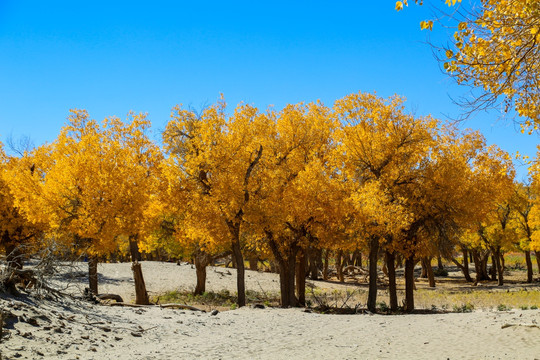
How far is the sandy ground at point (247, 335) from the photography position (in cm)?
941

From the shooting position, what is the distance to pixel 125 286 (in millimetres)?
31625

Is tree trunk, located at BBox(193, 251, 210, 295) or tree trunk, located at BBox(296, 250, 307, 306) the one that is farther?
tree trunk, located at BBox(193, 251, 210, 295)

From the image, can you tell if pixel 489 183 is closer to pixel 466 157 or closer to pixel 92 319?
pixel 466 157

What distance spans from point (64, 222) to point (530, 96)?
60.2 feet

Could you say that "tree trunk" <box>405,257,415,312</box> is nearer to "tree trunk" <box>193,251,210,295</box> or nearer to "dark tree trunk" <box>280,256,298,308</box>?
"dark tree trunk" <box>280,256,298,308</box>

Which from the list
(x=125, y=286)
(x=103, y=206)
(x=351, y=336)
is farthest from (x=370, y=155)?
(x=125, y=286)

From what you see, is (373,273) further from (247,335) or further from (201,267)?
(201,267)

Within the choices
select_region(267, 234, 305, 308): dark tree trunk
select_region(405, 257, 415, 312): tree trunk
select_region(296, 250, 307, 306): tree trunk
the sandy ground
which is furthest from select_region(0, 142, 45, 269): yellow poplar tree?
select_region(405, 257, 415, 312): tree trunk

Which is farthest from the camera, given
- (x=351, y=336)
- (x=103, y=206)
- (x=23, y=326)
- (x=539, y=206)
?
(x=539, y=206)

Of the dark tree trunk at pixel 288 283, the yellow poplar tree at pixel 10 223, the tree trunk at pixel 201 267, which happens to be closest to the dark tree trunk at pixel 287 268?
the dark tree trunk at pixel 288 283

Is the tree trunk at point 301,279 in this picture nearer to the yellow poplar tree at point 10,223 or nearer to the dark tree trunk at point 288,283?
the dark tree trunk at point 288,283

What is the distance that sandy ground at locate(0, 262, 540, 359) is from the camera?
941 cm

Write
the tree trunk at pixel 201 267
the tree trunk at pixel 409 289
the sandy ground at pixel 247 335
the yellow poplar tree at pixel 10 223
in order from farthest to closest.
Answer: the tree trunk at pixel 201 267 < the yellow poplar tree at pixel 10 223 < the tree trunk at pixel 409 289 < the sandy ground at pixel 247 335

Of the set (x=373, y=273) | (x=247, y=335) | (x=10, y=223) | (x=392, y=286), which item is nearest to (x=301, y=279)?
(x=373, y=273)
